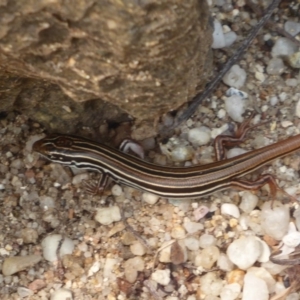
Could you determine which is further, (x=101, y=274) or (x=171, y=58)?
(x=101, y=274)

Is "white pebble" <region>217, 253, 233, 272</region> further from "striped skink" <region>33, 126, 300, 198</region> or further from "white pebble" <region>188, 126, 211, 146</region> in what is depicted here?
"white pebble" <region>188, 126, 211, 146</region>

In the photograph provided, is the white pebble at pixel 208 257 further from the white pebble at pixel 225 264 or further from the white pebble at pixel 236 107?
the white pebble at pixel 236 107

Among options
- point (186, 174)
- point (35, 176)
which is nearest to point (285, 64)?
point (186, 174)

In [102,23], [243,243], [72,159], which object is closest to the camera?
[102,23]

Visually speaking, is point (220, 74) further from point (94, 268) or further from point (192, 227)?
point (94, 268)

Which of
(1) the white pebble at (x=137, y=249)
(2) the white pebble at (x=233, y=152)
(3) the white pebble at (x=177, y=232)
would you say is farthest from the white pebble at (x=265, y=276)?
(2) the white pebble at (x=233, y=152)

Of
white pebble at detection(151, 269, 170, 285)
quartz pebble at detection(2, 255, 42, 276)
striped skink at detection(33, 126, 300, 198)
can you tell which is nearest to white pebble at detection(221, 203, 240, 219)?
striped skink at detection(33, 126, 300, 198)

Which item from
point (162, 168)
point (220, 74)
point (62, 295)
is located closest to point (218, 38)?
point (220, 74)

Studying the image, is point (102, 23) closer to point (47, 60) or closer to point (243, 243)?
point (47, 60)
